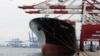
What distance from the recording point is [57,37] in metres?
30.6

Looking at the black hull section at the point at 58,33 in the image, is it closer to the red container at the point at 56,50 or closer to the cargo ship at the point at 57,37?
the cargo ship at the point at 57,37

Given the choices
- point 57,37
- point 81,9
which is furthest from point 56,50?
point 81,9

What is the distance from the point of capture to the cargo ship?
98.7ft

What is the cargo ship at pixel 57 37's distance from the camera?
3009 cm

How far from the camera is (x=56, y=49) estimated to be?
30109 millimetres

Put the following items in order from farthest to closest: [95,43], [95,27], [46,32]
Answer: [95,43], [46,32], [95,27]

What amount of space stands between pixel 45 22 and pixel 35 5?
8.14 ft

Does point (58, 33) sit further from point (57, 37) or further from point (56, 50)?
point (56, 50)

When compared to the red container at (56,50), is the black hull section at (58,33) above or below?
above

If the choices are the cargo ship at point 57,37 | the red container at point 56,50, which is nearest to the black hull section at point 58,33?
the cargo ship at point 57,37

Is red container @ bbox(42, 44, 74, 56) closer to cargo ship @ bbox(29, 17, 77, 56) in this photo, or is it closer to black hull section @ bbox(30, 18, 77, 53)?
cargo ship @ bbox(29, 17, 77, 56)

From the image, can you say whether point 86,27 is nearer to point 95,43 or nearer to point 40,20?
point 40,20

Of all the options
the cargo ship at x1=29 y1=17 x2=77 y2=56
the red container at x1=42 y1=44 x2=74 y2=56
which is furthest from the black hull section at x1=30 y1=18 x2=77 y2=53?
the red container at x1=42 y1=44 x2=74 y2=56

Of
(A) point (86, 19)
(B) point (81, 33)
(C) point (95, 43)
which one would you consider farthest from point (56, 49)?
(C) point (95, 43)
